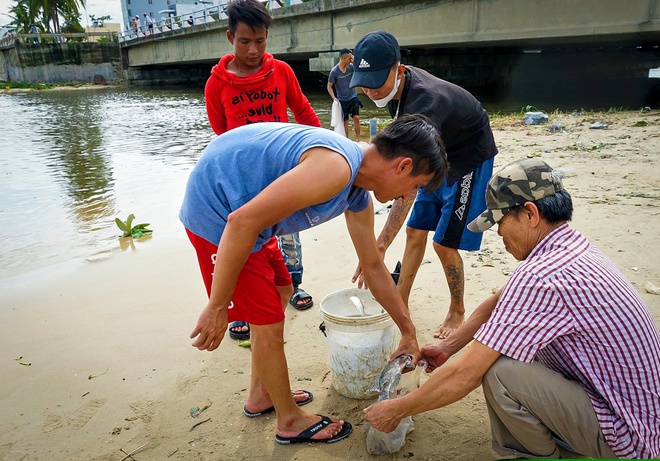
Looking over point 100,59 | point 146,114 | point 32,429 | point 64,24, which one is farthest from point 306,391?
point 64,24

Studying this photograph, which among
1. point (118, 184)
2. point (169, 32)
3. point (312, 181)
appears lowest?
point (118, 184)

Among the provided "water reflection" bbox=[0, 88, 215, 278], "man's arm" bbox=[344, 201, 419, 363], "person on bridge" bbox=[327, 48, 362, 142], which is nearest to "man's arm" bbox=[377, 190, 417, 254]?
"man's arm" bbox=[344, 201, 419, 363]

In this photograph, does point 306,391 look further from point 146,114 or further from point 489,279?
point 146,114

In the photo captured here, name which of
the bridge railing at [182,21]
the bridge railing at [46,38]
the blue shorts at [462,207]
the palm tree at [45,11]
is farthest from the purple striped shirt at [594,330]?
the palm tree at [45,11]

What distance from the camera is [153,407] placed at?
8.41 feet

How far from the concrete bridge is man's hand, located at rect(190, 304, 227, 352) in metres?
12.1

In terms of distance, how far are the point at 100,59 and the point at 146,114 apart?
25.1m

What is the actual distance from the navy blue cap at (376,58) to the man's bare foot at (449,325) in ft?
4.94

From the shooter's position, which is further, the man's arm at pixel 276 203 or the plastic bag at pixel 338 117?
the plastic bag at pixel 338 117

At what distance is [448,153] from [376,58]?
2.36 ft

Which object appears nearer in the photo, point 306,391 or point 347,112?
point 306,391

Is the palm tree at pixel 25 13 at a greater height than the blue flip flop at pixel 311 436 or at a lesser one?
greater

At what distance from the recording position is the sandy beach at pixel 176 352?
7.50 feet

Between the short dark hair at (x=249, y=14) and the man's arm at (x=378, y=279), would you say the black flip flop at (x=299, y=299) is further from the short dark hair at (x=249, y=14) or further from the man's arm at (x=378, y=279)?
the short dark hair at (x=249, y=14)
